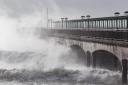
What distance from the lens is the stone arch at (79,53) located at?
48500 millimetres

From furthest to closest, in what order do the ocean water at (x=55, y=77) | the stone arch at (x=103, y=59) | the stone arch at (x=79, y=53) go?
1. the stone arch at (x=79, y=53)
2. the stone arch at (x=103, y=59)
3. the ocean water at (x=55, y=77)

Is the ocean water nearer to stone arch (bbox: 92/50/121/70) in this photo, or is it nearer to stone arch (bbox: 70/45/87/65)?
stone arch (bbox: 92/50/121/70)

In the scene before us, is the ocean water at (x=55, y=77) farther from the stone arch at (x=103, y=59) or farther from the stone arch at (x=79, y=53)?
the stone arch at (x=79, y=53)

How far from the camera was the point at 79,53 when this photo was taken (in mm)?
51688

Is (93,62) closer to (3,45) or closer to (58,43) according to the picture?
(58,43)

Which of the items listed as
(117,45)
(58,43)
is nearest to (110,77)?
(117,45)

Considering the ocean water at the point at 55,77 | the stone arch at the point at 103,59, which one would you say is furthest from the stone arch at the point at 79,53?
the ocean water at the point at 55,77

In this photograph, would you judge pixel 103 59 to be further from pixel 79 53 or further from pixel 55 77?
pixel 55 77

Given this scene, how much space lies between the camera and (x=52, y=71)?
122 ft

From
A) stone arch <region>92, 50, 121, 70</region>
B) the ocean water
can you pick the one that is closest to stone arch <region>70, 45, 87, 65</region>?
stone arch <region>92, 50, 121, 70</region>

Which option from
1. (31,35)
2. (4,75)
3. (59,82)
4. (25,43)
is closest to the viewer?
(59,82)

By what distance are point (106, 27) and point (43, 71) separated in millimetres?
10732

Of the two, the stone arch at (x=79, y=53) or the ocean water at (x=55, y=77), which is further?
the stone arch at (x=79, y=53)

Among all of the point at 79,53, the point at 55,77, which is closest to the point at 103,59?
the point at 79,53
